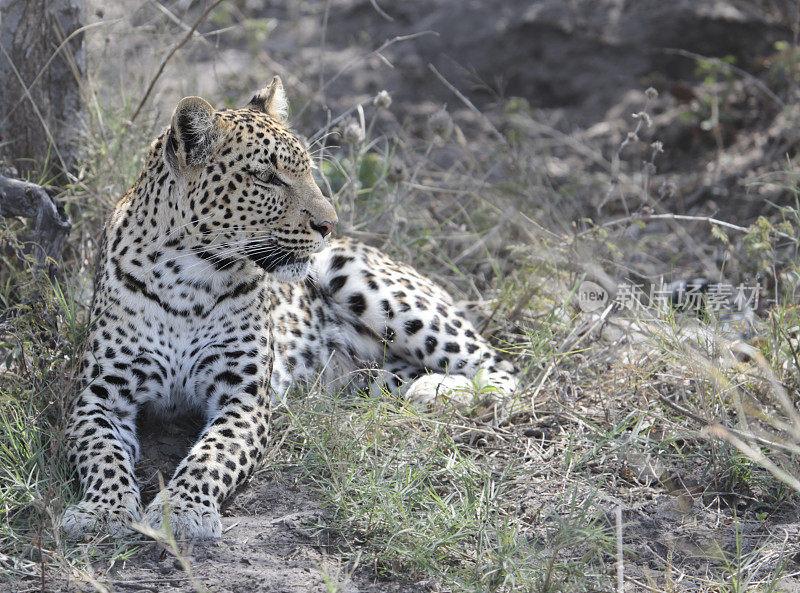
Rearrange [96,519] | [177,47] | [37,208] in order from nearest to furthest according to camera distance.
Answer: [96,519] < [37,208] < [177,47]

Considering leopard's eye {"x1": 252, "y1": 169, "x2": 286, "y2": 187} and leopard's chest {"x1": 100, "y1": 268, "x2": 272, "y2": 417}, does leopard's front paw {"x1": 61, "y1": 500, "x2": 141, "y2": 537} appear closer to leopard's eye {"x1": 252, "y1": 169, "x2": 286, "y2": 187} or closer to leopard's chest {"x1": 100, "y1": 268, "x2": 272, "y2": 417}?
leopard's chest {"x1": 100, "y1": 268, "x2": 272, "y2": 417}

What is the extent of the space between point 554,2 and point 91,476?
312 inches

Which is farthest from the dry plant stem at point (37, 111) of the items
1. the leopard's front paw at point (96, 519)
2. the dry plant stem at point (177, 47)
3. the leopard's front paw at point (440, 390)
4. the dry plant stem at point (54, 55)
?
the leopard's front paw at point (96, 519)

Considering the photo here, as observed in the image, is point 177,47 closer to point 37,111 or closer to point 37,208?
point 37,111

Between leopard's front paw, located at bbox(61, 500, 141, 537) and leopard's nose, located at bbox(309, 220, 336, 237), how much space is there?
1.61 meters

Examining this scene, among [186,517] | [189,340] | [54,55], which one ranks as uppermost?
[54,55]

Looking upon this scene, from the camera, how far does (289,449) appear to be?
15.5ft

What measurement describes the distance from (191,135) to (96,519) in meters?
1.78

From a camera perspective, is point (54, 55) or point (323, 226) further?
point (54, 55)

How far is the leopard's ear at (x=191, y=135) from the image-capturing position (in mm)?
4289

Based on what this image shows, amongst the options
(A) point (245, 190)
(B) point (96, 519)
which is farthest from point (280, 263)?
(B) point (96, 519)

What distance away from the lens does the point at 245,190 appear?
451 centimetres

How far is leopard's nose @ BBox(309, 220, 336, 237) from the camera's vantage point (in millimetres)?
4637

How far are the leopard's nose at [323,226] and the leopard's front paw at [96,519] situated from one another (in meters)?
1.61
